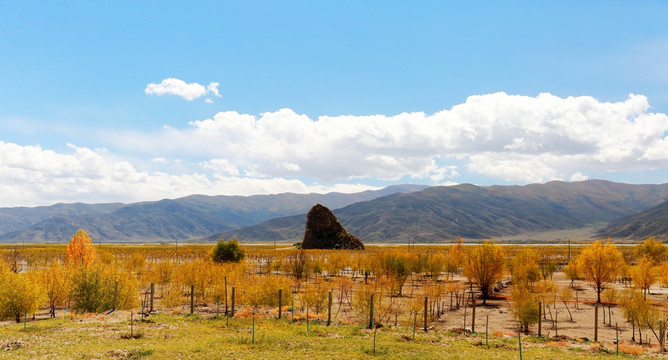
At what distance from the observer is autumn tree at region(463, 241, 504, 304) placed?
175ft

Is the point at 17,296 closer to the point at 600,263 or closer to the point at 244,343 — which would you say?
the point at 244,343

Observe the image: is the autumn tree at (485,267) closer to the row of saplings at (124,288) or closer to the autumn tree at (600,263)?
the row of saplings at (124,288)

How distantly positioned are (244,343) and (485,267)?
3697cm

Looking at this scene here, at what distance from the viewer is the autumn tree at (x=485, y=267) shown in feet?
175

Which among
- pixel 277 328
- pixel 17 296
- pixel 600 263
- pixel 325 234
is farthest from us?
pixel 325 234

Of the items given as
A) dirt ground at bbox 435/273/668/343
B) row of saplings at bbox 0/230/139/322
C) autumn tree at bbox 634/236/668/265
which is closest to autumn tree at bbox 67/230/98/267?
row of saplings at bbox 0/230/139/322

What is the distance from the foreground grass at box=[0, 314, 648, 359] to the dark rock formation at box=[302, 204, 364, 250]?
97095 millimetres

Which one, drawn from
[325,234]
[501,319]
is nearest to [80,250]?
[501,319]

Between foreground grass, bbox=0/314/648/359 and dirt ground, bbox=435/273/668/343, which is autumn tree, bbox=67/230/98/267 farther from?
dirt ground, bbox=435/273/668/343

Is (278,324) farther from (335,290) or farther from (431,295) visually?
(335,290)

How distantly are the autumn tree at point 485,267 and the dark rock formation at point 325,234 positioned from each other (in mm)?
74948

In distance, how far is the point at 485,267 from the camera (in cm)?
5359

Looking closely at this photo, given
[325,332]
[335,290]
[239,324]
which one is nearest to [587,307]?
[335,290]

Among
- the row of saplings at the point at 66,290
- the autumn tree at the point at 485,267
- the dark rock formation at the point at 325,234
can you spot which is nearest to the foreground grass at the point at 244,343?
the row of saplings at the point at 66,290
